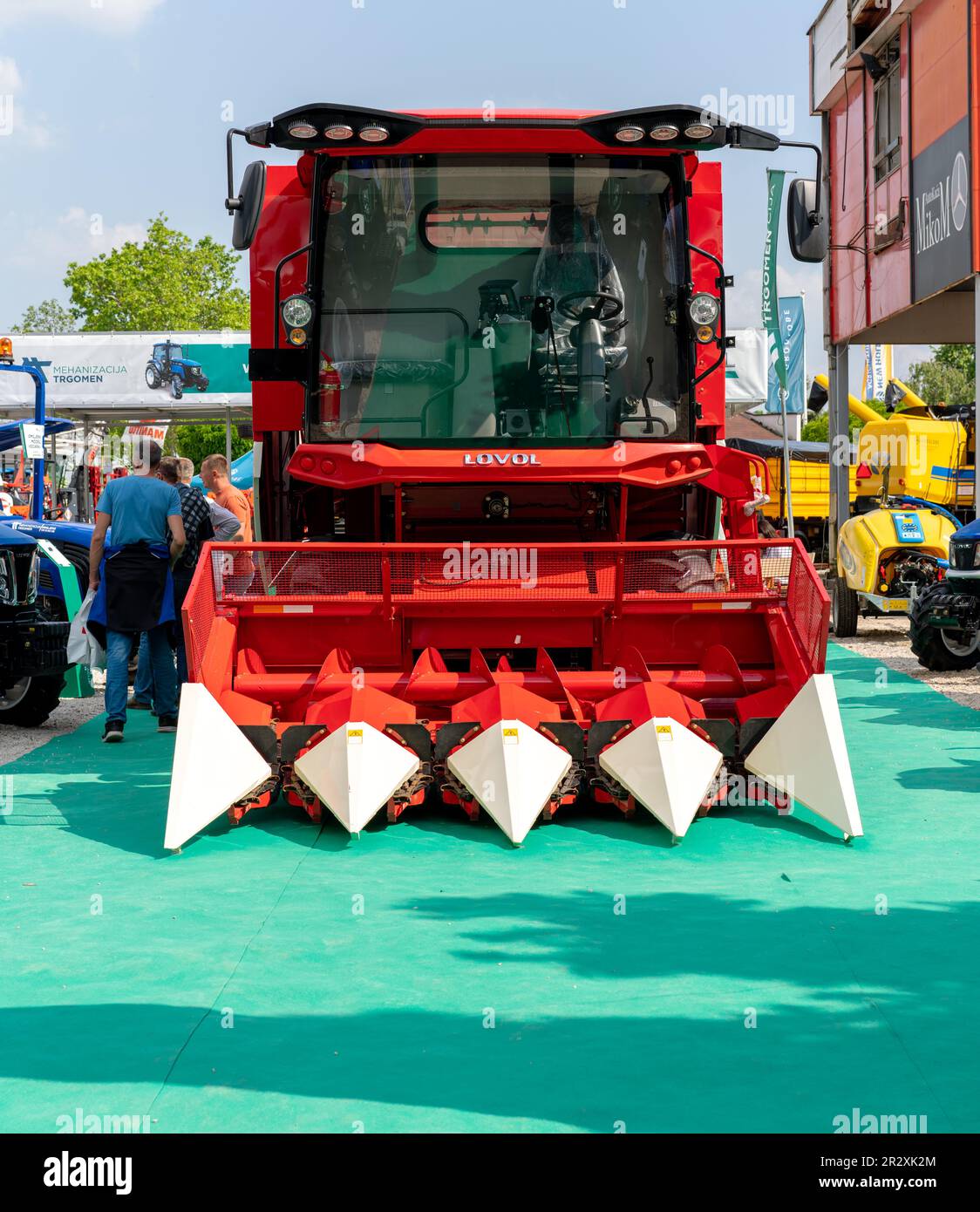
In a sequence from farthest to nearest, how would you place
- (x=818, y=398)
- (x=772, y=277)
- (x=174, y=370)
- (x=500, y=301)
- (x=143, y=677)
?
(x=174, y=370) → (x=818, y=398) → (x=772, y=277) → (x=143, y=677) → (x=500, y=301)

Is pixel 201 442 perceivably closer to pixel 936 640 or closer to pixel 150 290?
pixel 150 290

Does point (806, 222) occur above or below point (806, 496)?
above

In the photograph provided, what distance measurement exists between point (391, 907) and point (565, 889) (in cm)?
69

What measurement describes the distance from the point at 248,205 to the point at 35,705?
4718 mm

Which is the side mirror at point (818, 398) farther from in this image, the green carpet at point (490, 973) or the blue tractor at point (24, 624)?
the green carpet at point (490, 973)

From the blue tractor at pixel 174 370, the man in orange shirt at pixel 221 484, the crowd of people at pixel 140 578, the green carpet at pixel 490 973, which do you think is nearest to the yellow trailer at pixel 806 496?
the blue tractor at pixel 174 370

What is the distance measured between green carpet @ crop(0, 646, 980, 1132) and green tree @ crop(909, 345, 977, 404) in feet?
211

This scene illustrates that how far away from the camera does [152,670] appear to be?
990 centimetres

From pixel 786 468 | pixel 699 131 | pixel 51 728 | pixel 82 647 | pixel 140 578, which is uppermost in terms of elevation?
pixel 699 131

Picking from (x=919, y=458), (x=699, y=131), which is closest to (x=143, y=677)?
(x=699, y=131)

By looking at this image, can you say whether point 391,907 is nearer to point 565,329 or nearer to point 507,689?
point 507,689

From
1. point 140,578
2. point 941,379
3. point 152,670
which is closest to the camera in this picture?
point 140,578

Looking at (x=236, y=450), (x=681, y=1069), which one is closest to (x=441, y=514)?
(x=681, y=1069)

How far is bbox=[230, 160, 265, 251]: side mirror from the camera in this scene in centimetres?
719
